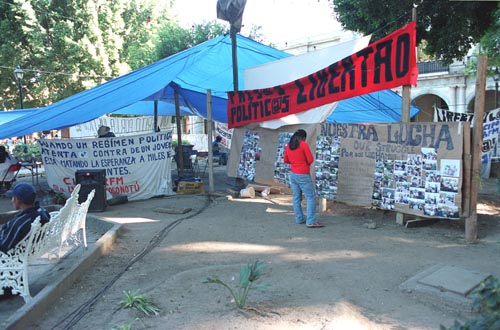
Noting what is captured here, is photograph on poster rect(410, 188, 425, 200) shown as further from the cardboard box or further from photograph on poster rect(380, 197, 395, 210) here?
the cardboard box

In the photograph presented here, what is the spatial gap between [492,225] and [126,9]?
25.1 meters

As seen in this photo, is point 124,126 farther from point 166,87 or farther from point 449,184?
point 449,184

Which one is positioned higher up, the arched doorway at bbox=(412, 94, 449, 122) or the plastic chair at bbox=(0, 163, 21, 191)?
the arched doorway at bbox=(412, 94, 449, 122)

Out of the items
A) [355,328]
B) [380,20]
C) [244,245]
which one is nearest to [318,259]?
[244,245]

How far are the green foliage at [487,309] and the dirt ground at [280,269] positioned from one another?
1375mm

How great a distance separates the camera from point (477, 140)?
19.3 feet

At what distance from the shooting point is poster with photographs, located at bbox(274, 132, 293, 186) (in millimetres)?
9469

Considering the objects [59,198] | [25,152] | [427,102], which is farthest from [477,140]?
[427,102]

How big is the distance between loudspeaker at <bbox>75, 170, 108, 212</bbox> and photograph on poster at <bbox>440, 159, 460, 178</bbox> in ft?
22.0

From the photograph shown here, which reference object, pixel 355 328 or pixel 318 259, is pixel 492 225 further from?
pixel 355 328

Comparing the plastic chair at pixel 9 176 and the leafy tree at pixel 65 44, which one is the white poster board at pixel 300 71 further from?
the leafy tree at pixel 65 44

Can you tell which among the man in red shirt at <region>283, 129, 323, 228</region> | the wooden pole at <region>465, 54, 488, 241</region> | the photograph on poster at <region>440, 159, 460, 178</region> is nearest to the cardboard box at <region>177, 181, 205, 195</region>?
the man in red shirt at <region>283, 129, 323, 228</region>

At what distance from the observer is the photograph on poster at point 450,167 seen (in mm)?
5984

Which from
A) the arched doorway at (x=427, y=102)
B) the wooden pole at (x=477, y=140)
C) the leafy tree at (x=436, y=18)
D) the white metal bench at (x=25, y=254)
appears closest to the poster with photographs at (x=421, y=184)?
the wooden pole at (x=477, y=140)
